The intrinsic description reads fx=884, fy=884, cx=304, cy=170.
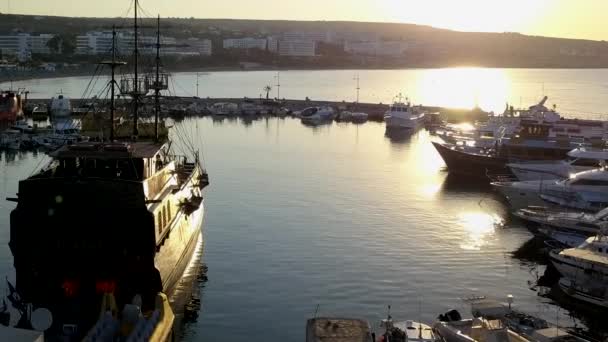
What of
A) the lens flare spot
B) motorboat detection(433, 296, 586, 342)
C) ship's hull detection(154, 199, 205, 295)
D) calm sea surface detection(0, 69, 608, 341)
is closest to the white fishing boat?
calm sea surface detection(0, 69, 608, 341)

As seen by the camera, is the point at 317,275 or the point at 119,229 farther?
the point at 317,275

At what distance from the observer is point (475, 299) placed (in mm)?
14750

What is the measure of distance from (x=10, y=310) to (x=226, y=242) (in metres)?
7.40

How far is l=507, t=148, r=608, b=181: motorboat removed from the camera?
2611cm

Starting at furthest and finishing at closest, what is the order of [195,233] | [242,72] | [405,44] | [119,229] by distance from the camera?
1. [405,44]
2. [242,72]
3. [195,233]
4. [119,229]

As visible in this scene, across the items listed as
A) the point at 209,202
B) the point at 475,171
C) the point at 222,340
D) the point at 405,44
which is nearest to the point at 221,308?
the point at 222,340

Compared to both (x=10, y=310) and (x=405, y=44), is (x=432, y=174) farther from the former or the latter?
(x=405, y=44)

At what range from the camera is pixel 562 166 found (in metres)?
27.2

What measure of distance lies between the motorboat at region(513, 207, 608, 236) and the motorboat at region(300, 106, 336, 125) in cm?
3392

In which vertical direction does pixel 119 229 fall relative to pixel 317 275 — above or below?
above

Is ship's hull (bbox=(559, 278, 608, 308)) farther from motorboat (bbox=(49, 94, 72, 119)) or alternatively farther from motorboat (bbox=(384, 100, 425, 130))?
motorboat (bbox=(49, 94, 72, 119))

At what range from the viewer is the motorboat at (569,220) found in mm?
18812

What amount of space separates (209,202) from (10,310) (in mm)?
12019

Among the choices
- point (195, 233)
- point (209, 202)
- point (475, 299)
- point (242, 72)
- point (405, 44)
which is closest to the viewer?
point (475, 299)
